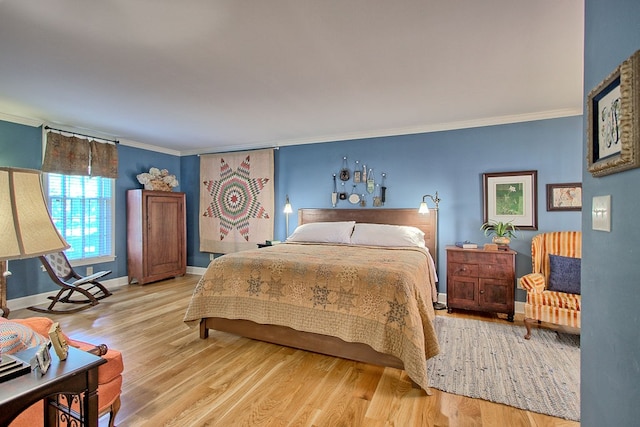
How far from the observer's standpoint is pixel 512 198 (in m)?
3.77

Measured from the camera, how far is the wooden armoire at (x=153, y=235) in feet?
16.1

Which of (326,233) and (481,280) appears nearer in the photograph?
(481,280)

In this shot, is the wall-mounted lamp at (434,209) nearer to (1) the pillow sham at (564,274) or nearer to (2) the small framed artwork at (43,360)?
(1) the pillow sham at (564,274)

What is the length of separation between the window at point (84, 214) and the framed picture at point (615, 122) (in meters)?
5.26

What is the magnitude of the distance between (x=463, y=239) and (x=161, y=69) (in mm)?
3841

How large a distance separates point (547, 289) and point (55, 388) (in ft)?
12.7

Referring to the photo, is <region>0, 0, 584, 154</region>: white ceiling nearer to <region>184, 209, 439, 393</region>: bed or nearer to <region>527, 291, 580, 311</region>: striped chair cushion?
<region>184, 209, 439, 393</region>: bed

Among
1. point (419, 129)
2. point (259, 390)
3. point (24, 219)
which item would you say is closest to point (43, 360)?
point (24, 219)

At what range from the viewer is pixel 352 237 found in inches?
160

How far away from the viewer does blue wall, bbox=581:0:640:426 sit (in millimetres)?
859

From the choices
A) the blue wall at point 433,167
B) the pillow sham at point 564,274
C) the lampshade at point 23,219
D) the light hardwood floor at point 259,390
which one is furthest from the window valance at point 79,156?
the pillow sham at point 564,274

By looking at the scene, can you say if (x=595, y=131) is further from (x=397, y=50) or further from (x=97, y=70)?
(x=97, y=70)

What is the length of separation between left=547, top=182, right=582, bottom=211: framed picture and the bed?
1.88 meters

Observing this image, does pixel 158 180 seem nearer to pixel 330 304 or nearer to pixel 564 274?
pixel 330 304
